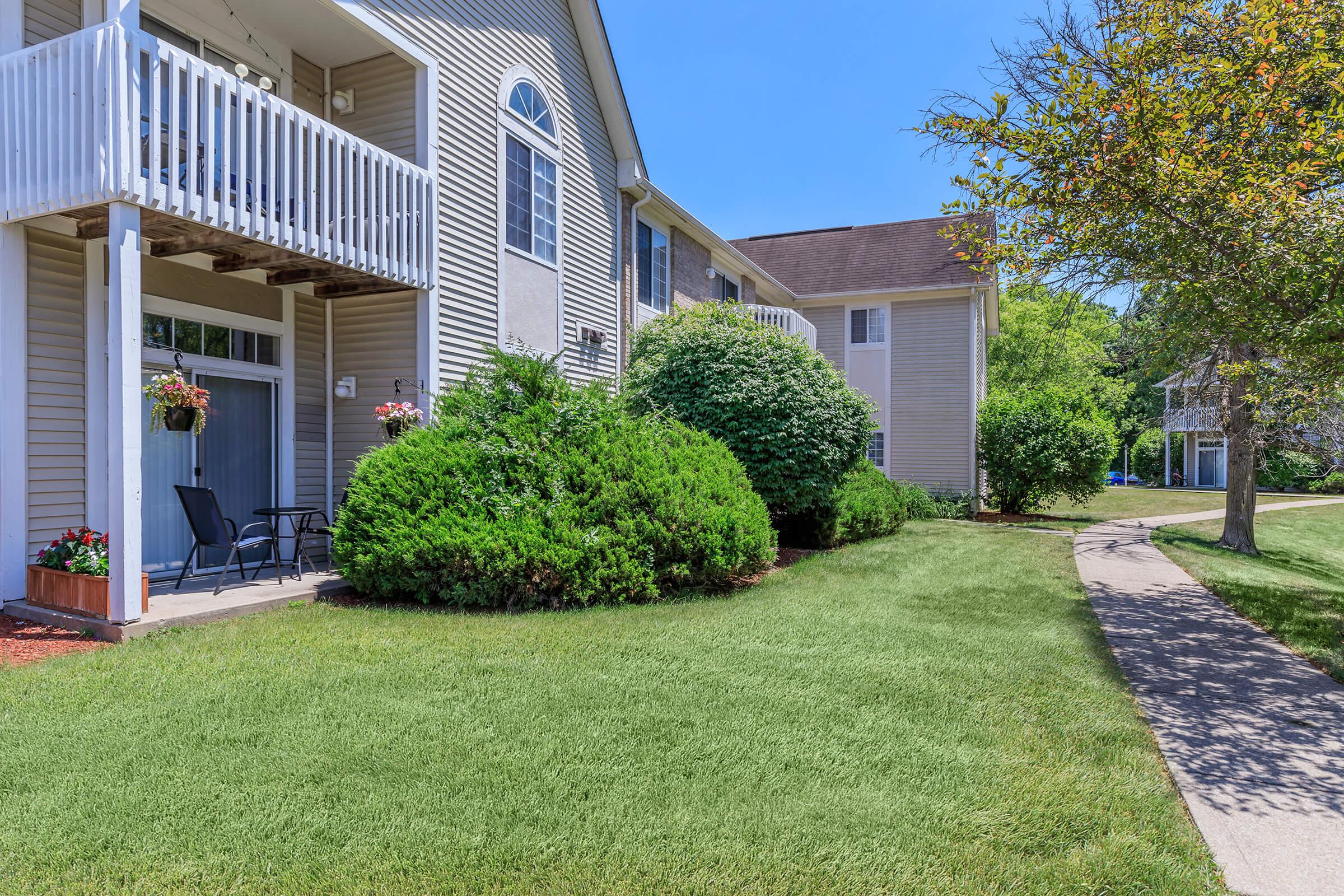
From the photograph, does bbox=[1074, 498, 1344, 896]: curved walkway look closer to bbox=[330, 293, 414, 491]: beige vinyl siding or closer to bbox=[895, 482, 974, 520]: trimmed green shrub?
bbox=[330, 293, 414, 491]: beige vinyl siding

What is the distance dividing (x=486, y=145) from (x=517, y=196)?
84cm

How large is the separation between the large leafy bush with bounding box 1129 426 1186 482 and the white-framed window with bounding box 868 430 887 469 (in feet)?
88.2

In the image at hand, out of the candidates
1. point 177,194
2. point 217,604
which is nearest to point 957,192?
point 177,194

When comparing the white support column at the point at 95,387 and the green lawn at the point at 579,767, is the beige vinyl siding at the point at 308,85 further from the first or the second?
the green lawn at the point at 579,767

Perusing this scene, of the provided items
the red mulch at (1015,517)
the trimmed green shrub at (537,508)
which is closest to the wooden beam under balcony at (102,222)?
the trimmed green shrub at (537,508)

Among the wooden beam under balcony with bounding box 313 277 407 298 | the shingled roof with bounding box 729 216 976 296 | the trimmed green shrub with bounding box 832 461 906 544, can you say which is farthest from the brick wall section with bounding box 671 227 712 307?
the wooden beam under balcony with bounding box 313 277 407 298

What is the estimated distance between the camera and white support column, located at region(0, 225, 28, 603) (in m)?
6.02

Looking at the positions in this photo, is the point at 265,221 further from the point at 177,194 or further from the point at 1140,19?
the point at 1140,19

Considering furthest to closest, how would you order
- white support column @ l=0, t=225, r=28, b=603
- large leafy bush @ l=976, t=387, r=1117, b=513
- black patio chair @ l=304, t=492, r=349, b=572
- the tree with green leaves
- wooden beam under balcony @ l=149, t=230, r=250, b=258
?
large leafy bush @ l=976, t=387, r=1117, b=513
black patio chair @ l=304, t=492, r=349, b=572
wooden beam under balcony @ l=149, t=230, r=250, b=258
white support column @ l=0, t=225, r=28, b=603
the tree with green leaves

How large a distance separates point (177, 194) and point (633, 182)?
27.0 feet

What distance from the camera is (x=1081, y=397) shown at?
18.1 m

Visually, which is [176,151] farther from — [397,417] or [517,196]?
[517,196]

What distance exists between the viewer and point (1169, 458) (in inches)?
1490

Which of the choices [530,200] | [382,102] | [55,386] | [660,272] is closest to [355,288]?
[382,102]
